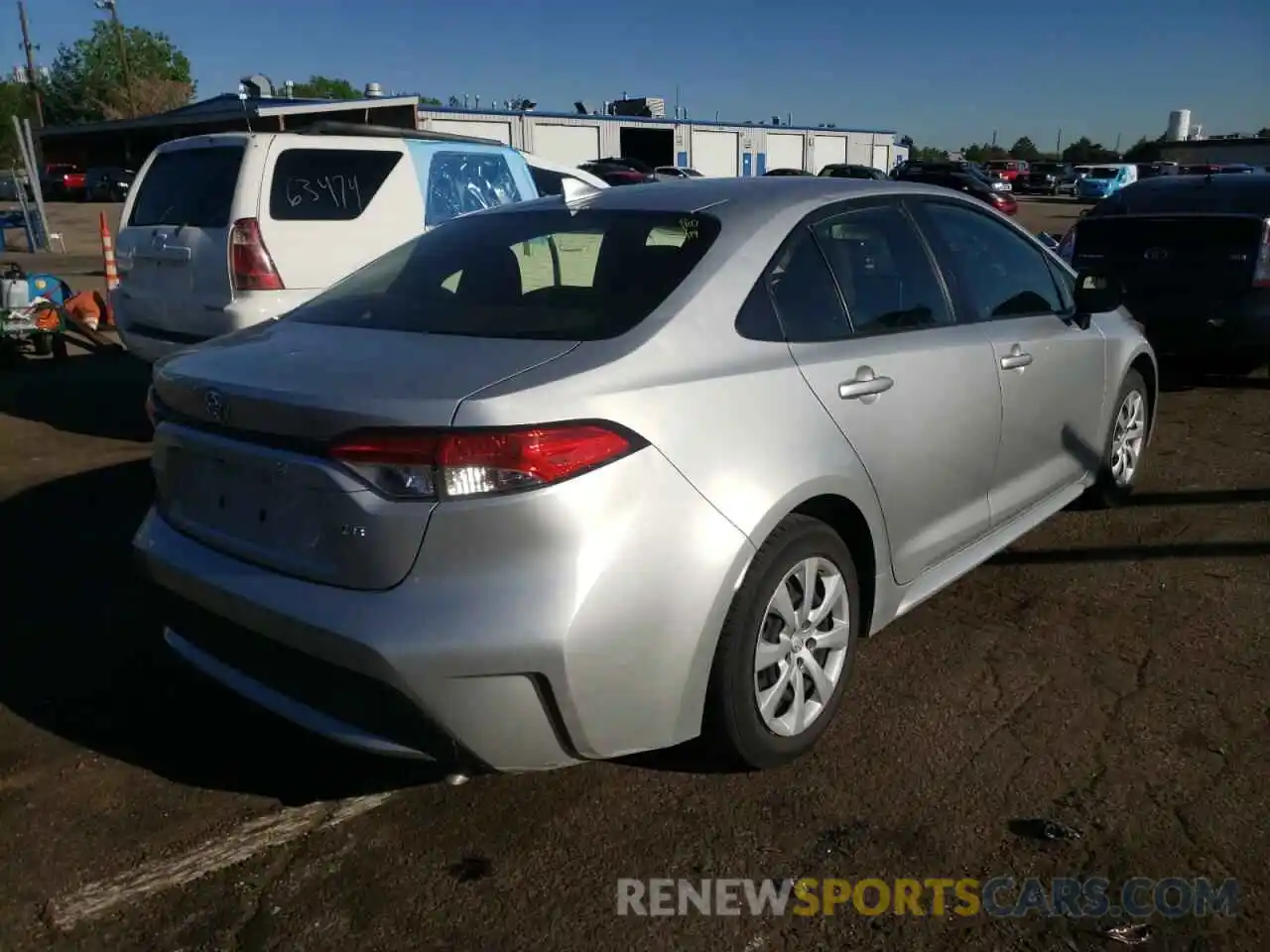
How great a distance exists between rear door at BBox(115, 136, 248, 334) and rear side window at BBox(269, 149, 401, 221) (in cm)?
26

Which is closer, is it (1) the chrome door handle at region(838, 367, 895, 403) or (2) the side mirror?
(1) the chrome door handle at region(838, 367, 895, 403)

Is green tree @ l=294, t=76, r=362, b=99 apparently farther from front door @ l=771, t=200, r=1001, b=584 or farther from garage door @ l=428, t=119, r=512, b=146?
front door @ l=771, t=200, r=1001, b=584

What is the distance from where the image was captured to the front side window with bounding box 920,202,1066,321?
3.78m

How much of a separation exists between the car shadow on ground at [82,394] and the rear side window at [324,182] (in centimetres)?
176

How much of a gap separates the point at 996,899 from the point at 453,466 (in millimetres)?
1623

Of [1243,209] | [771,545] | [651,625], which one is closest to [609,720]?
[651,625]

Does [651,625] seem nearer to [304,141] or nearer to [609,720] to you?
[609,720]

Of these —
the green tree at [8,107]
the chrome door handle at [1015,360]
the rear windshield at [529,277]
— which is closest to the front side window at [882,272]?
the chrome door handle at [1015,360]

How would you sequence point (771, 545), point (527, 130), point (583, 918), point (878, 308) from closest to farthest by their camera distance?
point (583, 918), point (771, 545), point (878, 308), point (527, 130)

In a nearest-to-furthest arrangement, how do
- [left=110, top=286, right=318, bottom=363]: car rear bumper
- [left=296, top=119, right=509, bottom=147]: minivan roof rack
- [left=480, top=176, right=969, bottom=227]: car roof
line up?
[left=480, top=176, right=969, bottom=227]: car roof → [left=110, top=286, right=318, bottom=363]: car rear bumper → [left=296, top=119, right=509, bottom=147]: minivan roof rack

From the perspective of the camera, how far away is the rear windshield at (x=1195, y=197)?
25.3 feet

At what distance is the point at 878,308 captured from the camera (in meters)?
3.34

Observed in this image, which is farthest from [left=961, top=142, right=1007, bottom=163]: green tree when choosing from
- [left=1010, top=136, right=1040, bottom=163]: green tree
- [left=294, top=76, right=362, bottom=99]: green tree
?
[left=294, top=76, right=362, bottom=99]: green tree

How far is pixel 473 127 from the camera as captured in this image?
4097cm
